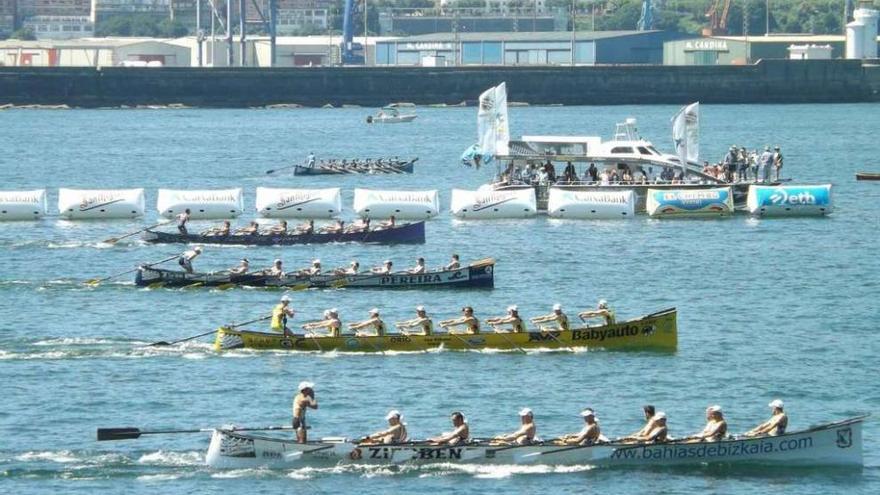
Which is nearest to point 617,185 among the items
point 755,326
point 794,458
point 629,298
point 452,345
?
point 629,298

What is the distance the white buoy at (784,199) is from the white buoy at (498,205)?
1081cm

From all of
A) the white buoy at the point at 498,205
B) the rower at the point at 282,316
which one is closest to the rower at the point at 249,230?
the white buoy at the point at 498,205

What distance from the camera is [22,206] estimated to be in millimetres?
90500

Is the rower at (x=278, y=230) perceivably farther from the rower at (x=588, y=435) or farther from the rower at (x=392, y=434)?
the rower at (x=588, y=435)

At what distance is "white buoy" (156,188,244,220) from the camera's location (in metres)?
88.9

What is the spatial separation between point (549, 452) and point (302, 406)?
19.4 feet

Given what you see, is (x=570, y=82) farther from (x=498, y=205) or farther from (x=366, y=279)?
(x=366, y=279)

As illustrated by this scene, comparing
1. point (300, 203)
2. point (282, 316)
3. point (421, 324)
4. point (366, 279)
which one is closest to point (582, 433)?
point (421, 324)

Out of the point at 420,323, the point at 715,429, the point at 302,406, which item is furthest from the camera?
the point at 420,323

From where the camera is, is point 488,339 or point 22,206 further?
point 22,206

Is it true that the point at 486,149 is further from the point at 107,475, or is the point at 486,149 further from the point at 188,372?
the point at 107,475

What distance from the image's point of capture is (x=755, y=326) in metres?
63.0

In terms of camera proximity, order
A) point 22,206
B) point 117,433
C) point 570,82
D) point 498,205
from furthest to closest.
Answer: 1. point 570,82
2. point 22,206
3. point 498,205
4. point 117,433

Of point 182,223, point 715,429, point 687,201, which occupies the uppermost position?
point 687,201
